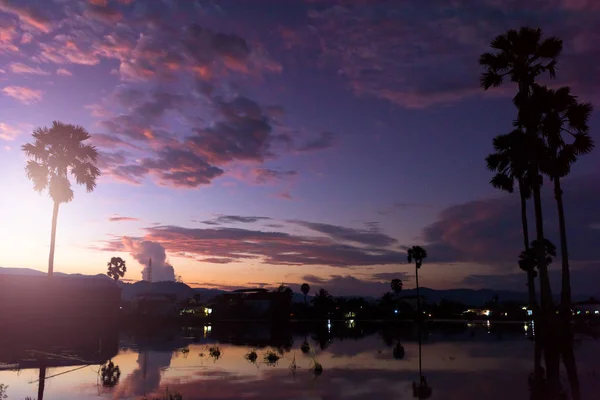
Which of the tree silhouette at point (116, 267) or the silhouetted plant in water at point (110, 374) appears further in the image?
the tree silhouette at point (116, 267)

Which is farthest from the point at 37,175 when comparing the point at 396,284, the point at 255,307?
the point at 396,284

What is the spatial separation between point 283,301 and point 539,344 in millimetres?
67436

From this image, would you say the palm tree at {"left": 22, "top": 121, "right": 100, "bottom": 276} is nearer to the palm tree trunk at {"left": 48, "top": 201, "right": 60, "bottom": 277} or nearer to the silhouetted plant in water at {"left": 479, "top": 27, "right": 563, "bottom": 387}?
the palm tree trunk at {"left": 48, "top": 201, "right": 60, "bottom": 277}

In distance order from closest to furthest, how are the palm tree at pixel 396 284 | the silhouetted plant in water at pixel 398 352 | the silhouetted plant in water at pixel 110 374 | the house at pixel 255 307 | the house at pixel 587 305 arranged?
the silhouetted plant in water at pixel 110 374 < the silhouetted plant in water at pixel 398 352 < the house at pixel 587 305 < the house at pixel 255 307 < the palm tree at pixel 396 284

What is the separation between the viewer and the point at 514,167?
36500 millimetres

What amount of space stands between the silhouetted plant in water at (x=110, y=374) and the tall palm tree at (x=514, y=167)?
26006 millimetres

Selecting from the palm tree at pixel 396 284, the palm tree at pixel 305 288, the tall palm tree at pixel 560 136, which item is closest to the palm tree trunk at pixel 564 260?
the tall palm tree at pixel 560 136

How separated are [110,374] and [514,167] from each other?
96.3ft

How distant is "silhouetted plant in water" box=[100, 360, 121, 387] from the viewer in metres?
16.6

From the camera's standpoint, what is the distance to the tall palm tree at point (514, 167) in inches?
1359

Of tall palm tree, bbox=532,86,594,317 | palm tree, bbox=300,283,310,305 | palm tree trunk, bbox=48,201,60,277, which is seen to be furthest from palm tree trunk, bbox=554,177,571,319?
palm tree, bbox=300,283,310,305

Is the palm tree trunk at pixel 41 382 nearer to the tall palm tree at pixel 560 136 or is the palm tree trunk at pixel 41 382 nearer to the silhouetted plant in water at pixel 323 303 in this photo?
the tall palm tree at pixel 560 136

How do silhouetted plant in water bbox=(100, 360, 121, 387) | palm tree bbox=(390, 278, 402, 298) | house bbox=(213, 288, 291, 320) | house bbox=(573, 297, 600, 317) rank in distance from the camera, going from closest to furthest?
silhouetted plant in water bbox=(100, 360, 121, 387) → house bbox=(573, 297, 600, 317) → house bbox=(213, 288, 291, 320) → palm tree bbox=(390, 278, 402, 298)

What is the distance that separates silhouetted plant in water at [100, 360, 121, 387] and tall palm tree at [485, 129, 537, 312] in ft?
85.3
